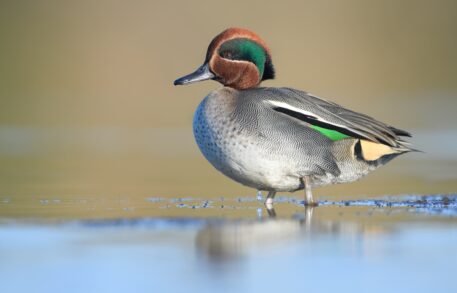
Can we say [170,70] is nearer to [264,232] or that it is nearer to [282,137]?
[282,137]

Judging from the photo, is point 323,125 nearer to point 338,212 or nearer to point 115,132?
point 338,212

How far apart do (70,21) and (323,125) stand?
14.4m

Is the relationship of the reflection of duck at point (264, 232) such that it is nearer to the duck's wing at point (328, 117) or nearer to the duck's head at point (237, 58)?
the duck's wing at point (328, 117)

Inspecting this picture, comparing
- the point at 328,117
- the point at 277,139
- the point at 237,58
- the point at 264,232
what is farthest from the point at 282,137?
the point at 264,232

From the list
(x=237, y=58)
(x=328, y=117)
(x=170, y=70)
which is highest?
(x=170, y=70)

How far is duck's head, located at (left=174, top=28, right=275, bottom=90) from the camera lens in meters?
7.45

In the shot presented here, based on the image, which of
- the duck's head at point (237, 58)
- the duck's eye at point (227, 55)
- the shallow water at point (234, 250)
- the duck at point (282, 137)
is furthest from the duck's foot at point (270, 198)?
the duck's eye at point (227, 55)

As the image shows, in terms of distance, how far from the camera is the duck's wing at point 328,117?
7.09m

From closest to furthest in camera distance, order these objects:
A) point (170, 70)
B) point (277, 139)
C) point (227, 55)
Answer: point (277, 139)
point (227, 55)
point (170, 70)

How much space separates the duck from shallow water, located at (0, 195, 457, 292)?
258mm

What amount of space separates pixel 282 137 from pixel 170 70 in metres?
11.9

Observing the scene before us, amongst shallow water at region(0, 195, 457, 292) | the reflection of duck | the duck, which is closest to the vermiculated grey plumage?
the duck

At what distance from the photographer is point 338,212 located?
6.85m

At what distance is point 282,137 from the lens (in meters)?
6.99
